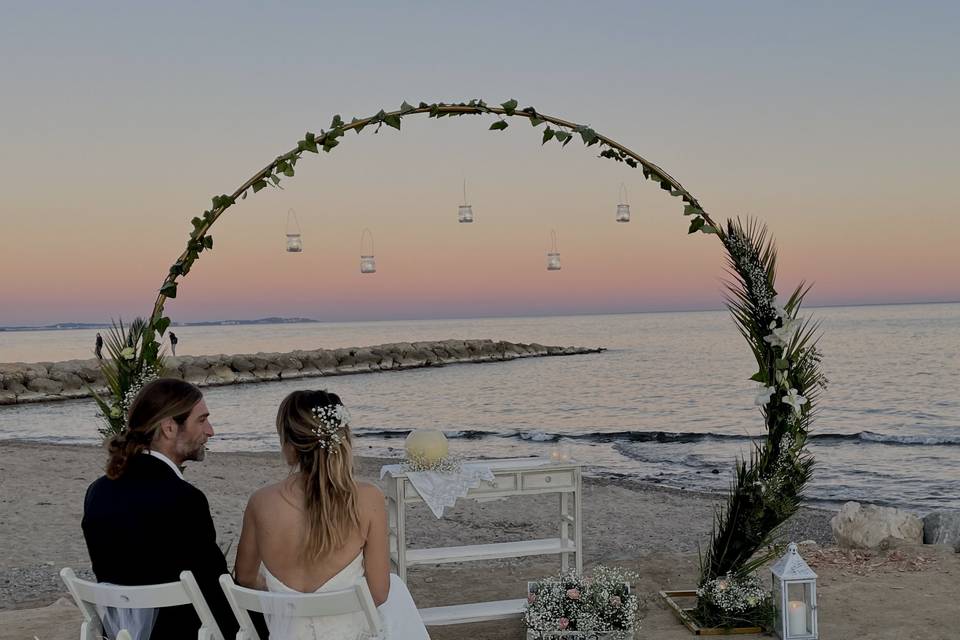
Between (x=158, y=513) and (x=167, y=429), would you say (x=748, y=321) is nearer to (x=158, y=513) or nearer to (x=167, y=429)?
(x=167, y=429)

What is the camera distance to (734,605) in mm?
5395

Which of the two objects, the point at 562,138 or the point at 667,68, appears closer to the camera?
the point at 562,138

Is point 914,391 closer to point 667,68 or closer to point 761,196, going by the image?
point 761,196

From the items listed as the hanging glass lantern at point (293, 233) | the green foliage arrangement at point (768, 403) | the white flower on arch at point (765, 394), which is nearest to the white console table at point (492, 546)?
the green foliage arrangement at point (768, 403)

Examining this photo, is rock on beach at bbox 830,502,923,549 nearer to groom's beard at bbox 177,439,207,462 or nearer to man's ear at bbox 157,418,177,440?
groom's beard at bbox 177,439,207,462

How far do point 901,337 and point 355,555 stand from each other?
62979mm

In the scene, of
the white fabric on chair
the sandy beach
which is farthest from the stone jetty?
the white fabric on chair

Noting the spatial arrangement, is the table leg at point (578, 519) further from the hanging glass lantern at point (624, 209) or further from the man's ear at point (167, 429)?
the hanging glass lantern at point (624, 209)

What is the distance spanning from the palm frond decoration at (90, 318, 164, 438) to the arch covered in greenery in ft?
0.23

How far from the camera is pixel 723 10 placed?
14.2 meters

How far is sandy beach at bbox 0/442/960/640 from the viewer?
568 centimetres

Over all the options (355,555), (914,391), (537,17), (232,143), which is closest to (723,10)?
(537,17)

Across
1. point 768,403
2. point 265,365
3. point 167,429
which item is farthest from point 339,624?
point 265,365

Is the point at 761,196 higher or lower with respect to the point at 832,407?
higher
